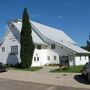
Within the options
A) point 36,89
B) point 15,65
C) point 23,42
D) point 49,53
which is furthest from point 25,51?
point 36,89

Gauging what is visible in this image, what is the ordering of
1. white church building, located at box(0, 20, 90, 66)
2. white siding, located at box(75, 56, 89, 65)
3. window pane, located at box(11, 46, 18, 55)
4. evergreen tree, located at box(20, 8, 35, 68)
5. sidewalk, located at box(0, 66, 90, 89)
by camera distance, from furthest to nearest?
white siding, located at box(75, 56, 89, 65)
white church building, located at box(0, 20, 90, 66)
window pane, located at box(11, 46, 18, 55)
evergreen tree, located at box(20, 8, 35, 68)
sidewalk, located at box(0, 66, 90, 89)

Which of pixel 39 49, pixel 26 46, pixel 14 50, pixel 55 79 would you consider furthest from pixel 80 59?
pixel 55 79

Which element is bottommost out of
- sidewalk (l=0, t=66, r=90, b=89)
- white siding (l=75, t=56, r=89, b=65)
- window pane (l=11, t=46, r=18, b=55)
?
sidewalk (l=0, t=66, r=90, b=89)

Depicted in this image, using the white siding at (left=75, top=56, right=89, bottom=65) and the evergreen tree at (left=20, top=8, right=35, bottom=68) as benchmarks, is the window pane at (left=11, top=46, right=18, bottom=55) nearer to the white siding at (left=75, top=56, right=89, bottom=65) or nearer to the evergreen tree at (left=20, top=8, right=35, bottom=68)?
the evergreen tree at (left=20, top=8, right=35, bottom=68)

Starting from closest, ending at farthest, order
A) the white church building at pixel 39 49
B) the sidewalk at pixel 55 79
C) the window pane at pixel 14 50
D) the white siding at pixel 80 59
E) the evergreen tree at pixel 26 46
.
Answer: the sidewalk at pixel 55 79, the evergreen tree at pixel 26 46, the window pane at pixel 14 50, the white church building at pixel 39 49, the white siding at pixel 80 59

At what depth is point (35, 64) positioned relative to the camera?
139 feet

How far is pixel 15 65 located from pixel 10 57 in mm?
2753

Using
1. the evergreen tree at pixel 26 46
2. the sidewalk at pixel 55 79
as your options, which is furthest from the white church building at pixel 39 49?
the sidewalk at pixel 55 79

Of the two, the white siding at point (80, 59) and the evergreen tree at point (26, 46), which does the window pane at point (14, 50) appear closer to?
the evergreen tree at point (26, 46)

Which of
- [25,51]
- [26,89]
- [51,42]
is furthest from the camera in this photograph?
[51,42]

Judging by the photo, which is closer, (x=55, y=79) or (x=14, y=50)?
(x=55, y=79)

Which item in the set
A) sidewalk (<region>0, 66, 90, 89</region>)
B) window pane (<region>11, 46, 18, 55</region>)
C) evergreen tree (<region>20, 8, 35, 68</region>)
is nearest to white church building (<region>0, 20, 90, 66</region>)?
window pane (<region>11, 46, 18, 55</region>)

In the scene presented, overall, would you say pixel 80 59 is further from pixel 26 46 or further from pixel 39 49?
pixel 26 46

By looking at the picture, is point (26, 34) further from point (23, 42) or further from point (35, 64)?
point (35, 64)
